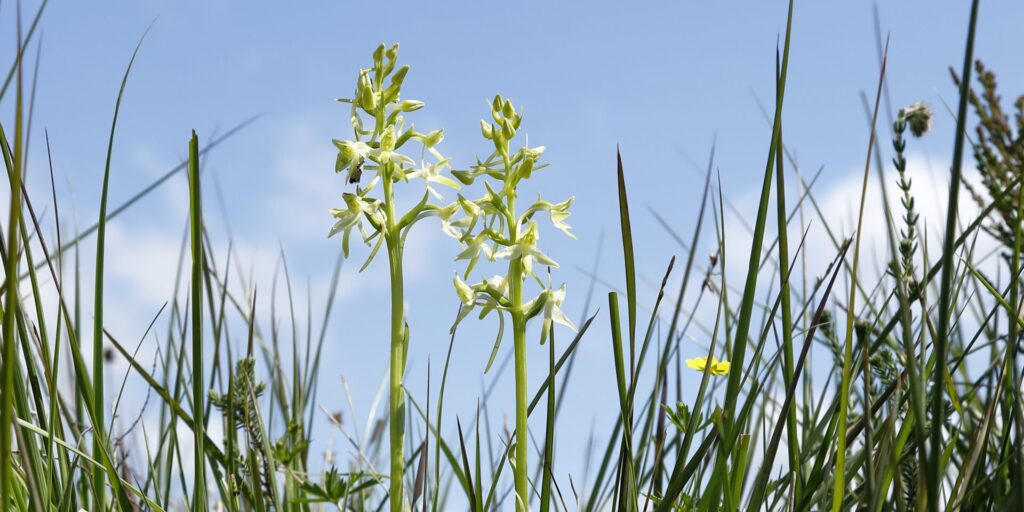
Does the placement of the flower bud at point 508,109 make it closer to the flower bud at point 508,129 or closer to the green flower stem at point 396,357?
the flower bud at point 508,129

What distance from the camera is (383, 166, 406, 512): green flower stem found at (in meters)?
1.99

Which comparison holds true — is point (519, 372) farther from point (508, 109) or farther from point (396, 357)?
point (508, 109)

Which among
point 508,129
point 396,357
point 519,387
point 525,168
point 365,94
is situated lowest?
point 519,387

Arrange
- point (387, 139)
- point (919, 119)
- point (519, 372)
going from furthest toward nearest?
point (387, 139) < point (919, 119) < point (519, 372)

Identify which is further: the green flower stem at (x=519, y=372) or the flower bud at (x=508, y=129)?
the flower bud at (x=508, y=129)

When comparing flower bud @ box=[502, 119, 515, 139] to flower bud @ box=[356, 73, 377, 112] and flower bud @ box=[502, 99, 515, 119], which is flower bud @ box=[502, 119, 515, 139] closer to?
flower bud @ box=[502, 99, 515, 119]

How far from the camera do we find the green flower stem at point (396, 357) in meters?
1.99

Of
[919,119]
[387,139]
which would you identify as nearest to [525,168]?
[387,139]

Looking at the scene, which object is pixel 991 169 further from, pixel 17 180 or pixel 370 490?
pixel 17 180

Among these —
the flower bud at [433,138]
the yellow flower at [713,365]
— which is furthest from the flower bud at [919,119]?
the flower bud at [433,138]

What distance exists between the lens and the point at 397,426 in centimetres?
205

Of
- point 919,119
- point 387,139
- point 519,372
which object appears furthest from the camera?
point 387,139

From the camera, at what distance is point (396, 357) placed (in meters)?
2.12

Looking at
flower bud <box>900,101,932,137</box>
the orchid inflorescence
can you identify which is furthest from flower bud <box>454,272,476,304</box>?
flower bud <box>900,101,932,137</box>
